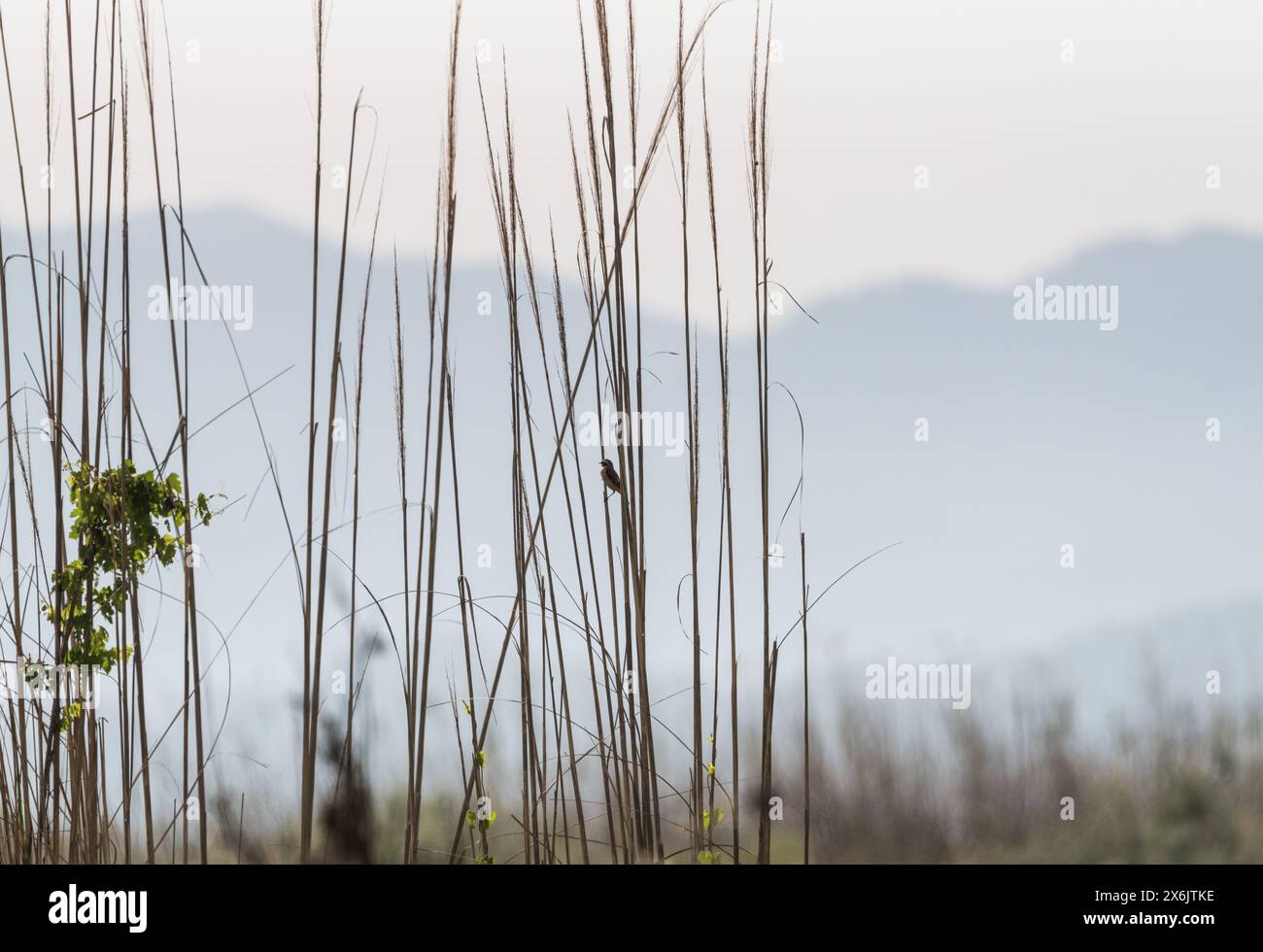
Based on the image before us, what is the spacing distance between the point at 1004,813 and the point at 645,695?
4.60ft
